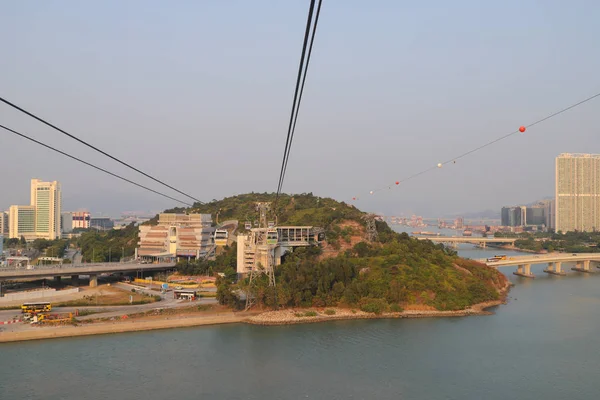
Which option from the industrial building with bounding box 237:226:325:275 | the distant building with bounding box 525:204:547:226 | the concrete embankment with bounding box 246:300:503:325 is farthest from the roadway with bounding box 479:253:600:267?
the distant building with bounding box 525:204:547:226

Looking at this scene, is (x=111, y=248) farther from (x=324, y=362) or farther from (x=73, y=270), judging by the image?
(x=324, y=362)

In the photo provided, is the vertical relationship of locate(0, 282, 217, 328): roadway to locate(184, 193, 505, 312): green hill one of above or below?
below

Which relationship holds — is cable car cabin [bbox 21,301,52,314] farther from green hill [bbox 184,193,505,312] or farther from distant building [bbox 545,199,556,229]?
distant building [bbox 545,199,556,229]

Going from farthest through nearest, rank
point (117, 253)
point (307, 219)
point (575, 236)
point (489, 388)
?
1. point (575, 236)
2. point (117, 253)
3. point (307, 219)
4. point (489, 388)

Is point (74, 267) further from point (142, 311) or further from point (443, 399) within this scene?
point (443, 399)

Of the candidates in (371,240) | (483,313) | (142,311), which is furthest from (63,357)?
(371,240)

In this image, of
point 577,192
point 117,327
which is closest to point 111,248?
point 117,327
